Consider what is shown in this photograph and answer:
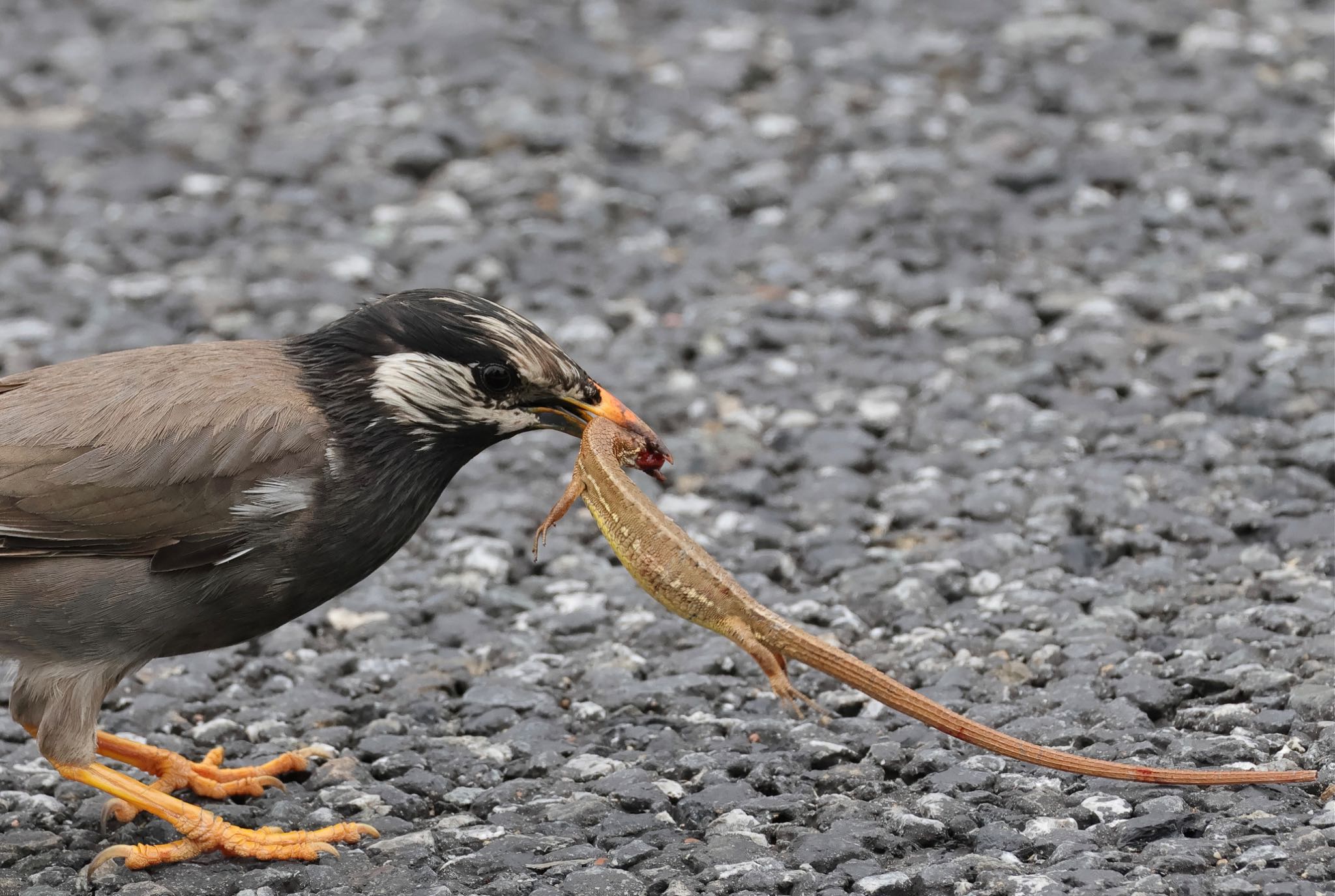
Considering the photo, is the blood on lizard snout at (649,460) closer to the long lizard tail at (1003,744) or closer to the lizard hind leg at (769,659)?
the lizard hind leg at (769,659)

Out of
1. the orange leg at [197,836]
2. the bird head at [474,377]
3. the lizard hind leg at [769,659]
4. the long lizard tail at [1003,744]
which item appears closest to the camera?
the long lizard tail at [1003,744]

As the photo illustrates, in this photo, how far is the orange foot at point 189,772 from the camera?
536cm

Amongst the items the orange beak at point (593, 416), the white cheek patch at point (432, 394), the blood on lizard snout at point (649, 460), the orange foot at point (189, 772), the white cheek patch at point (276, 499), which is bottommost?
the orange foot at point (189, 772)

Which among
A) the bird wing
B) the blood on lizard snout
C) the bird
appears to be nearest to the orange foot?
the bird

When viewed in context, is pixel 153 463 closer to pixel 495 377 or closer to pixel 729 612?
pixel 495 377

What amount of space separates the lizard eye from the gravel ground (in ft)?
3.99

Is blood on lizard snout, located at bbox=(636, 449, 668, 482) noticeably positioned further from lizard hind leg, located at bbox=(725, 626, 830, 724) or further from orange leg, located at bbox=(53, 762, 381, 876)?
orange leg, located at bbox=(53, 762, 381, 876)

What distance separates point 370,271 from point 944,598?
388cm

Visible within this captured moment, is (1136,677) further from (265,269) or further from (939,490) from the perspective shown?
(265,269)

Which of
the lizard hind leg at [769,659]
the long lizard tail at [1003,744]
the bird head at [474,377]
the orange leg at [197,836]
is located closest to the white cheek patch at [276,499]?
the bird head at [474,377]

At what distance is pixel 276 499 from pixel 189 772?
1.03 m

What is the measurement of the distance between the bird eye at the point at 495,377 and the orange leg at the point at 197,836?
1401 mm

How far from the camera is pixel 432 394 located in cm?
529

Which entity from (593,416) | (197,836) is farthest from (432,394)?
(197,836)
